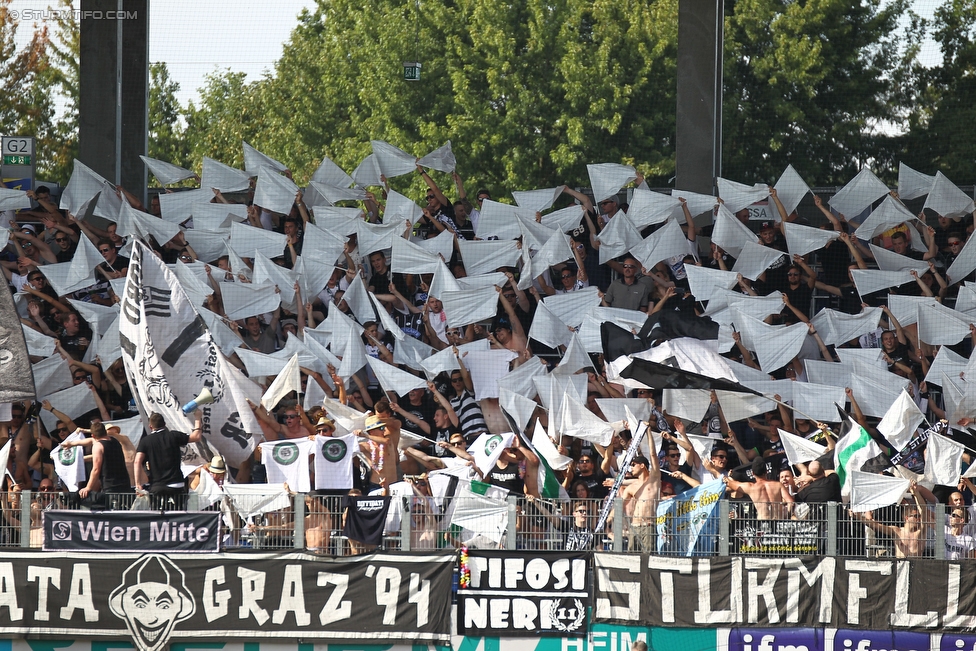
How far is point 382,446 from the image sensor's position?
1218cm

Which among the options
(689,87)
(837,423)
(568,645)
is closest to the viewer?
(568,645)

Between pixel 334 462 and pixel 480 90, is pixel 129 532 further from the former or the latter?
pixel 480 90

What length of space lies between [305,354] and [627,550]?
4.03 m

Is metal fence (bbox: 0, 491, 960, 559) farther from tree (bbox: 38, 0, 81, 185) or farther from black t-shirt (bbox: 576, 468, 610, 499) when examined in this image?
tree (bbox: 38, 0, 81, 185)

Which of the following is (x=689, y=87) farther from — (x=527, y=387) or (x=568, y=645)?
(x=568, y=645)

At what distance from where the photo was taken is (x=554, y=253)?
1528 centimetres

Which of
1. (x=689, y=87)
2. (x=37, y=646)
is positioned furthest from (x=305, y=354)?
(x=689, y=87)

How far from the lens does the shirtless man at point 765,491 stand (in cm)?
1128

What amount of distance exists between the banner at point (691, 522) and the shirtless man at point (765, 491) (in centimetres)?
22

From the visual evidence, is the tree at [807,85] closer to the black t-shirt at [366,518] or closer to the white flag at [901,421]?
the white flag at [901,421]

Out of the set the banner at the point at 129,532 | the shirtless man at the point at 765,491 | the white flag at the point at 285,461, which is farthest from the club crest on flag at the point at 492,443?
the banner at the point at 129,532

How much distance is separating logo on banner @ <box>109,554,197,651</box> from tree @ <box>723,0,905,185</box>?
48.0 ft

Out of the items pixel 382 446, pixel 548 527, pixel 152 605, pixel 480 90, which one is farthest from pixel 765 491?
pixel 480 90

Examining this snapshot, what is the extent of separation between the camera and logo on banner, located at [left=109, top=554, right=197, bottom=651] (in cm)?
1164
